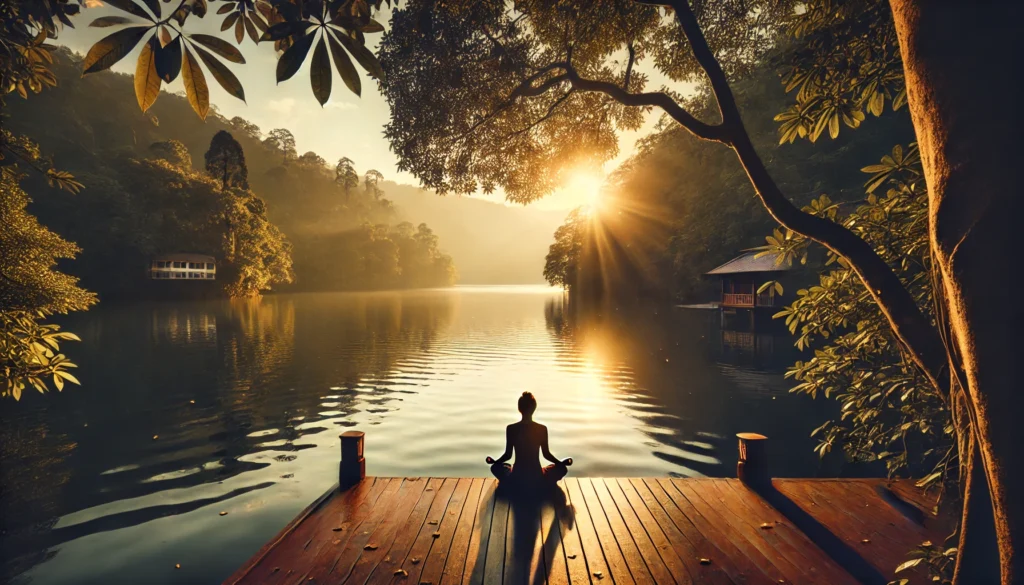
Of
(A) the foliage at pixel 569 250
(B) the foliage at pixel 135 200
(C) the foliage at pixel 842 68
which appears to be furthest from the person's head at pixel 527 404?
(B) the foliage at pixel 135 200

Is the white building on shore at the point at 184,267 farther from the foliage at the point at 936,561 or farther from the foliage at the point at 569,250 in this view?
the foliage at the point at 936,561

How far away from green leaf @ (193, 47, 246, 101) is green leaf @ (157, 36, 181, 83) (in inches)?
4.4

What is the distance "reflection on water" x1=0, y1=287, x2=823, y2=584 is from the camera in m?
6.50

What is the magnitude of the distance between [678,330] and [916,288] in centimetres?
2592

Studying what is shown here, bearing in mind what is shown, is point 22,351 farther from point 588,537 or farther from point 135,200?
point 135,200

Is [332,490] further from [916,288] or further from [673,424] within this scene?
[673,424]

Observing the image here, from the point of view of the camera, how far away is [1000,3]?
6.64 feet

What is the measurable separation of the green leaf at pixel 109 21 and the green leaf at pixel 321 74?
768 mm

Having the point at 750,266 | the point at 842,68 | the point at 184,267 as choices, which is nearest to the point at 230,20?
the point at 842,68

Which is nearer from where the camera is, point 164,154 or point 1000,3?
point 1000,3

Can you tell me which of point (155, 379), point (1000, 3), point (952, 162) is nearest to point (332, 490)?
→ point (952, 162)

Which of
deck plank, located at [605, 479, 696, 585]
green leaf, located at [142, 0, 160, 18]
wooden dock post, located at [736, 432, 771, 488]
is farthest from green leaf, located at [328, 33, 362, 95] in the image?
wooden dock post, located at [736, 432, 771, 488]

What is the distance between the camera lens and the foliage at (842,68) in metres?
4.22

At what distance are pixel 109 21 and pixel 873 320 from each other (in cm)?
614
